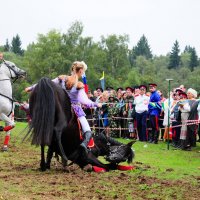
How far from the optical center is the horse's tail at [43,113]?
8539 millimetres

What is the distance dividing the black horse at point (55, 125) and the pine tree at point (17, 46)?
119m

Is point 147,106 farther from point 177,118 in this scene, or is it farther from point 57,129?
point 57,129

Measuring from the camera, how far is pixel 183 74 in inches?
4454

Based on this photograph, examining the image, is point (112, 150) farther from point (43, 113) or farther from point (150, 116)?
point (150, 116)

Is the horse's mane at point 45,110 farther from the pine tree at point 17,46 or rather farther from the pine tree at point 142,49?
the pine tree at point 142,49

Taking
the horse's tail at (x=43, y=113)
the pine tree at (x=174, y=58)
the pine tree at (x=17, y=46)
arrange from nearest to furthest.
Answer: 1. the horse's tail at (x=43, y=113)
2. the pine tree at (x=17, y=46)
3. the pine tree at (x=174, y=58)

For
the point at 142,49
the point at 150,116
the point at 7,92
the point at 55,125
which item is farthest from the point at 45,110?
the point at 142,49

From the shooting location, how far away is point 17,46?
419ft

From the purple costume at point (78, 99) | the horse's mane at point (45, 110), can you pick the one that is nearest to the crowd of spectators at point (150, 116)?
the purple costume at point (78, 99)

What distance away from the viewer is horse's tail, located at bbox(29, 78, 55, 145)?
28.0ft

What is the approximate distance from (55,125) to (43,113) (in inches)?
14.6

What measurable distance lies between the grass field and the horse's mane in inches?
29.0

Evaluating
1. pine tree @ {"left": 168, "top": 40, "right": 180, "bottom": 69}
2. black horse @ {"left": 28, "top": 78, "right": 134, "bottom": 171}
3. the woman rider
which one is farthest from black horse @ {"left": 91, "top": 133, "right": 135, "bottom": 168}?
pine tree @ {"left": 168, "top": 40, "right": 180, "bottom": 69}

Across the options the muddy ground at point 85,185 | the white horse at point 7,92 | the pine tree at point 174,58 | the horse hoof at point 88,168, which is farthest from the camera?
the pine tree at point 174,58
